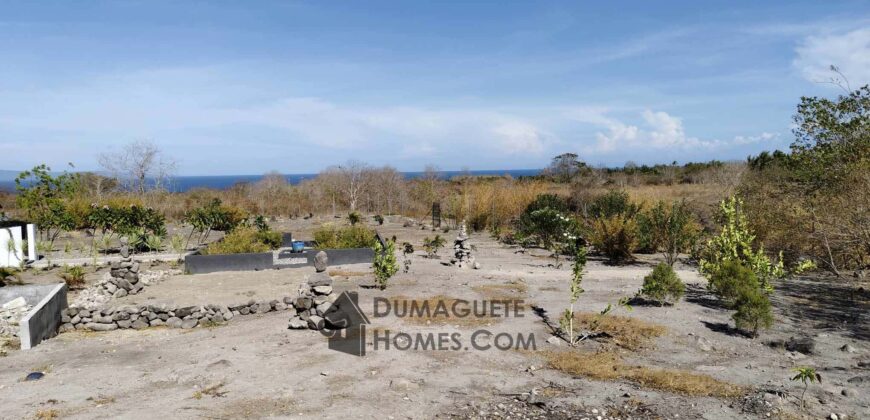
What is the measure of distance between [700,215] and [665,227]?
31.2ft

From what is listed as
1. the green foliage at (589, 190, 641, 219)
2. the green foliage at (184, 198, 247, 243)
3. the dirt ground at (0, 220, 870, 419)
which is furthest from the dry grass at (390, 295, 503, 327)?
the green foliage at (184, 198, 247, 243)

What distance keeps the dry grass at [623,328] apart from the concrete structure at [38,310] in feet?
30.3

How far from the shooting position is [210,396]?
6.38 metres

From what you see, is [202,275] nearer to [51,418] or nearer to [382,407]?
[51,418]

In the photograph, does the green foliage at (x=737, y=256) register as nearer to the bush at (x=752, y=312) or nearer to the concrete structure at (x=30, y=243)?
the bush at (x=752, y=312)

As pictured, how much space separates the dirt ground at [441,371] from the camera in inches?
234

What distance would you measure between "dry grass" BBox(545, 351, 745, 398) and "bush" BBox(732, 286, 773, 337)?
233cm

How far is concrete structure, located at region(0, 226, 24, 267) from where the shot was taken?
619 inches

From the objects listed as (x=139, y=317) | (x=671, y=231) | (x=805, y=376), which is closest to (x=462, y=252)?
(x=671, y=231)

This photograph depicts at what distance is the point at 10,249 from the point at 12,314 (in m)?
6.75

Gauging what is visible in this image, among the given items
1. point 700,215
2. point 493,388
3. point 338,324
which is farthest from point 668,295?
point 700,215

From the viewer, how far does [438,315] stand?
10133 millimetres

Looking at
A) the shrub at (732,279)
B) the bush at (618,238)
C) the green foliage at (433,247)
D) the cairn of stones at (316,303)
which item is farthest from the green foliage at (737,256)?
the green foliage at (433,247)

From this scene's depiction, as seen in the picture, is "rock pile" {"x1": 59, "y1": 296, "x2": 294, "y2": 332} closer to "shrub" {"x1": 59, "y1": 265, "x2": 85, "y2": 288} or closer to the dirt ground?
the dirt ground
